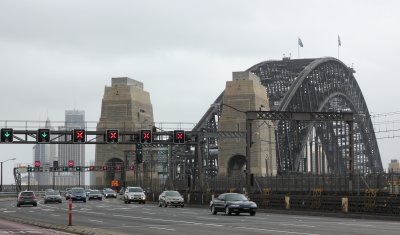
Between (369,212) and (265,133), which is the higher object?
(265,133)

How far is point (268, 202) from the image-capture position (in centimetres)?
5606

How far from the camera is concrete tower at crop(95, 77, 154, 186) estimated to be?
5950 inches

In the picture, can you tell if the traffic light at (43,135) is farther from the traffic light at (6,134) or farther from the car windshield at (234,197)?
the car windshield at (234,197)

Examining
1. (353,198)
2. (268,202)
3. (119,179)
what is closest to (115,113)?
(119,179)

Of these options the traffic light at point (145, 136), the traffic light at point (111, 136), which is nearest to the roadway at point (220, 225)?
the traffic light at point (111, 136)

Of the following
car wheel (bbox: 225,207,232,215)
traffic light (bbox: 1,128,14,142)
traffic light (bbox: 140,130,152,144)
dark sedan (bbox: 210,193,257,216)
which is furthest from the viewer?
A: traffic light (bbox: 140,130,152,144)

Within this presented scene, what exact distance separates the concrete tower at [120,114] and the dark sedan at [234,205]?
4038 inches

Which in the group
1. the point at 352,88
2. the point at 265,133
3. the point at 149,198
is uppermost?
the point at 352,88

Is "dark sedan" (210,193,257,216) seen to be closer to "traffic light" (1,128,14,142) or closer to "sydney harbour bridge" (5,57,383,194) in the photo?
"traffic light" (1,128,14,142)

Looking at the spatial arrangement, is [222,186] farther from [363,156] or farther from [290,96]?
[363,156]

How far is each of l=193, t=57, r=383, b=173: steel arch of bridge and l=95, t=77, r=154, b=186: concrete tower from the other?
1749 cm

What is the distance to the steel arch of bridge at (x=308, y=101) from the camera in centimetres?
16612

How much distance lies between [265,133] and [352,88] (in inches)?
2155

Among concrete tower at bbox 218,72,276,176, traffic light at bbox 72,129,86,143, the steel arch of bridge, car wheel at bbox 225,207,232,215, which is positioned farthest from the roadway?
the steel arch of bridge
